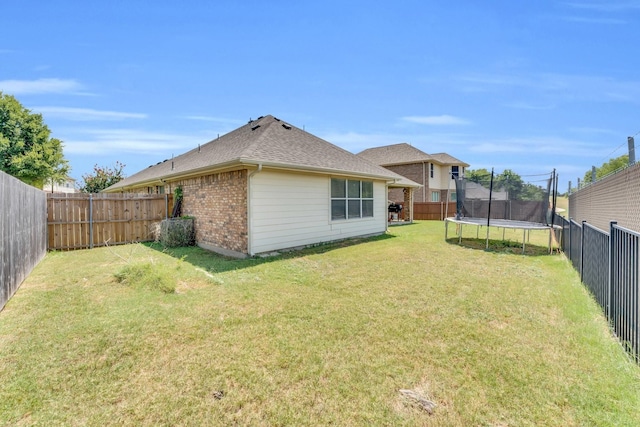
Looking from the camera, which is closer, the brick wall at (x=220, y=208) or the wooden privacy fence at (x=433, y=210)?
the brick wall at (x=220, y=208)

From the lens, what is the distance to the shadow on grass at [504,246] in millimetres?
8453

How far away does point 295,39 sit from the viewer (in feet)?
30.6

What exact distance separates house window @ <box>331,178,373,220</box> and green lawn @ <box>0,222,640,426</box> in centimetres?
482

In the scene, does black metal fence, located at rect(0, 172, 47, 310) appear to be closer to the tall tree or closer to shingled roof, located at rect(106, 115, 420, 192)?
shingled roof, located at rect(106, 115, 420, 192)

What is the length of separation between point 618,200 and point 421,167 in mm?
18938

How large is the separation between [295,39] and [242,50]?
190 centimetres

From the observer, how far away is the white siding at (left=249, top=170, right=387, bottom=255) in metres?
7.64

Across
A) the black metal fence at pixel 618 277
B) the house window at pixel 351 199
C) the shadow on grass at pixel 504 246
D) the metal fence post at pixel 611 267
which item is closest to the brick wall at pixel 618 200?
the black metal fence at pixel 618 277

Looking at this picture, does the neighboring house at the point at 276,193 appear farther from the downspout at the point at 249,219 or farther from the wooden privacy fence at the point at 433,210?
the wooden privacy fence at the point at 433,210

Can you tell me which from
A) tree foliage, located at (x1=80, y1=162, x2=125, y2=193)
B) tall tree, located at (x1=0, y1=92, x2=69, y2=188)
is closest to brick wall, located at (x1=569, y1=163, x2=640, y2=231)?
tree foliage, located at (x1=80, y1=162, x2=125, y2=193)

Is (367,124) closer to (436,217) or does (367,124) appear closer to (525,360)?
(436,217)

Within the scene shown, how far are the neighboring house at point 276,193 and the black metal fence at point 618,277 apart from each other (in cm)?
649

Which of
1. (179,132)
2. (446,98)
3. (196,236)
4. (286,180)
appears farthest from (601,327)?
(179,132)

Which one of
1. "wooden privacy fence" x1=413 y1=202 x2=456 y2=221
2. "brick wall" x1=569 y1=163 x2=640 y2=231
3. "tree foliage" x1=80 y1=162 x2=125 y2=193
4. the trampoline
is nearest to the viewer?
"brick wall" x1=569 y1=163 x2=640 y2=231
